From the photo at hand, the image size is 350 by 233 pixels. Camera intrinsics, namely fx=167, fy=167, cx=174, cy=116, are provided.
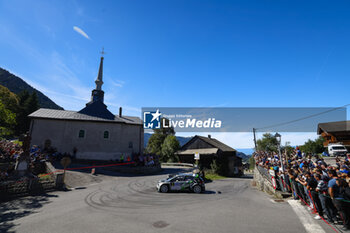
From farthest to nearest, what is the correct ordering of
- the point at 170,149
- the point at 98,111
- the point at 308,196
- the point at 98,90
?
1. the point at 170,149
2. the point at 98,90
3. the point at 98,111
4. the point at 308,196

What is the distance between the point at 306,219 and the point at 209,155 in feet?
76.7

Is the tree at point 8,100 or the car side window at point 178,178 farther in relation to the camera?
the tree at point 8,100

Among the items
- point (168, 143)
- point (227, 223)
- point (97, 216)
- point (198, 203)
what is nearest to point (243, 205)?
point (198, 203)

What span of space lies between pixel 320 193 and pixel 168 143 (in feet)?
134

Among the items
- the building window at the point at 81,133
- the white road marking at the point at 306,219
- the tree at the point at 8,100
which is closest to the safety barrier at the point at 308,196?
the white road marking at the point at 306,219

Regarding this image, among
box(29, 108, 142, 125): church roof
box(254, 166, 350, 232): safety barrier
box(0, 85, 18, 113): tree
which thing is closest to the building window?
box(29, 108, 142, 125): church roof

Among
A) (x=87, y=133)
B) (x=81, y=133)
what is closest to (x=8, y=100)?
(x=81, y=133)

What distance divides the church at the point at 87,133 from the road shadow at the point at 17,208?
56.0 ft

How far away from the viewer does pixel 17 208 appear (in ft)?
29.2

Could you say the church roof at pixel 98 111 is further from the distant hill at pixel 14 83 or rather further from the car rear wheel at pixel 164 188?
the distant hill at pixel 14 83

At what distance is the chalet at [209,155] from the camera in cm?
2928

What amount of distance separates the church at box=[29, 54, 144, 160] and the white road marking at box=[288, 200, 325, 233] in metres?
25.4

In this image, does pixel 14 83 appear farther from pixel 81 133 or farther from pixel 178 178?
pixel 178 178

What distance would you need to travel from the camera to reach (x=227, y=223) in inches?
257
